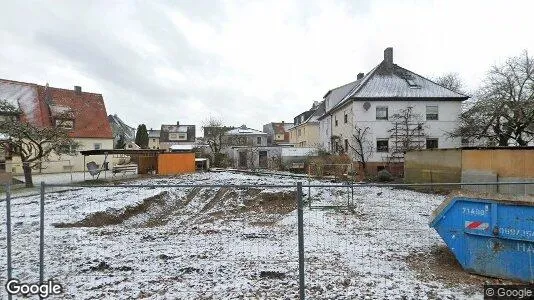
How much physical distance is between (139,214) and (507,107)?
81.7 ft

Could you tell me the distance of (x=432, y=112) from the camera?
3106 cm

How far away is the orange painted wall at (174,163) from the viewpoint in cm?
3092

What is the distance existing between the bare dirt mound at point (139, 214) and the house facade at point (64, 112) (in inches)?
728

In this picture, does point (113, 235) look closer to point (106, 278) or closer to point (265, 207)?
point (106, 278)

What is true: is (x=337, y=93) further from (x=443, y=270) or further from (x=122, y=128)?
(x=122, y=128)

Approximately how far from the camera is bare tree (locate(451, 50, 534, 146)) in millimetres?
23777

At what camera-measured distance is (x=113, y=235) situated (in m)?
8.93

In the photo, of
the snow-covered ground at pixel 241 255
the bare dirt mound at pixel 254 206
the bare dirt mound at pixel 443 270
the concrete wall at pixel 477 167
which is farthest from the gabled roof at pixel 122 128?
the bare dirt mound at pixel 443 270

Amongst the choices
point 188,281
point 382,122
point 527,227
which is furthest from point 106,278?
point 382,122

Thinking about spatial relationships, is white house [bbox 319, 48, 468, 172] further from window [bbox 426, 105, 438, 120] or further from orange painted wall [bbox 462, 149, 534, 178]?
orange painted wall [bbox 462, 149, 534, 178]

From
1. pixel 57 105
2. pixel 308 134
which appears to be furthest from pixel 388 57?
pixel 57 105

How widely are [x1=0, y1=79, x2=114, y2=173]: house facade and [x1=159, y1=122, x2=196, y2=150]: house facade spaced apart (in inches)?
1433

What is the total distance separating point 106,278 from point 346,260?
14.5ft

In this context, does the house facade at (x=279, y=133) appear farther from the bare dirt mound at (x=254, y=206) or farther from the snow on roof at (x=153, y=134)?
the bare dirt mound at (x=254, y=206)
